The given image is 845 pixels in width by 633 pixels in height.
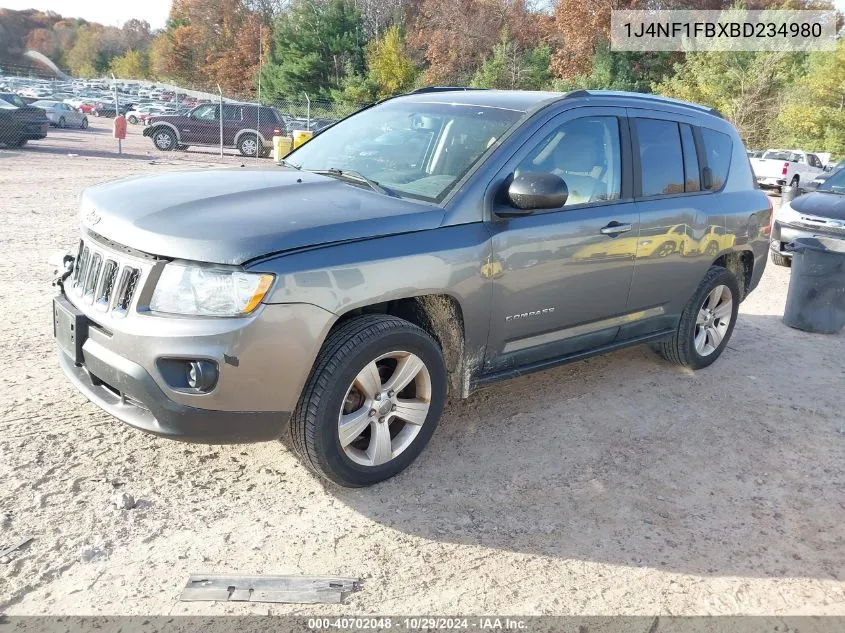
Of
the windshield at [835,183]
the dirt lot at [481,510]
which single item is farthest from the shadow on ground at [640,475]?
the windshield at [835,183]

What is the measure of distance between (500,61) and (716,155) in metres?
40.8

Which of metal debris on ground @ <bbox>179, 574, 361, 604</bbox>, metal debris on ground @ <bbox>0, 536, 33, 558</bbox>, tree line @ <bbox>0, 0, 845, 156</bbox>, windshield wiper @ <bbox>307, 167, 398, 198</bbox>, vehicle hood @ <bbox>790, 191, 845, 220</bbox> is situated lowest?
metal debris on ground @ <bbox>179, 574, 361, 604</bbox>

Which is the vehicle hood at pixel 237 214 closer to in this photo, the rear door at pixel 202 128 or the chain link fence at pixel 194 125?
the chain link fence at pixel 194 125

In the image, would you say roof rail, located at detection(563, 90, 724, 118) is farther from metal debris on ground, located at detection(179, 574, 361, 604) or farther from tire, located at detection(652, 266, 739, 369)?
metal debris on ground, located at detection(179, 574, 361, 604)

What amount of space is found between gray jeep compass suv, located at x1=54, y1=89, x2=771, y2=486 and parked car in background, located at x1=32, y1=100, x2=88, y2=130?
33.2 metres

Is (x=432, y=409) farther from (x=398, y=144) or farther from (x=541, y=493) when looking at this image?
(x=398, y=144)

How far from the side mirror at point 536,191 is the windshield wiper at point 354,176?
604 mm

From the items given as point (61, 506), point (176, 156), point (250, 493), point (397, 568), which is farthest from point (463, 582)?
point (176, 156)

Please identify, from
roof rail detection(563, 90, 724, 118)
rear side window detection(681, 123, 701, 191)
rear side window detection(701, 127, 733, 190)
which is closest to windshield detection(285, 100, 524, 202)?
roof rail detection(563, 90, 724, 118)

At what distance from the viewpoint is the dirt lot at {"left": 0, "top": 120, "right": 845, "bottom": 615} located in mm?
2805

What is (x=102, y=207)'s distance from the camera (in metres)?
3.39

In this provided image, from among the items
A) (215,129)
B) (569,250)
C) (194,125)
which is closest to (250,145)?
(215,129)

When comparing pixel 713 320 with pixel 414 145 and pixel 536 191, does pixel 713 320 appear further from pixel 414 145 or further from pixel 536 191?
pixel 414 145

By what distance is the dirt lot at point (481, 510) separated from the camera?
2805 mm
